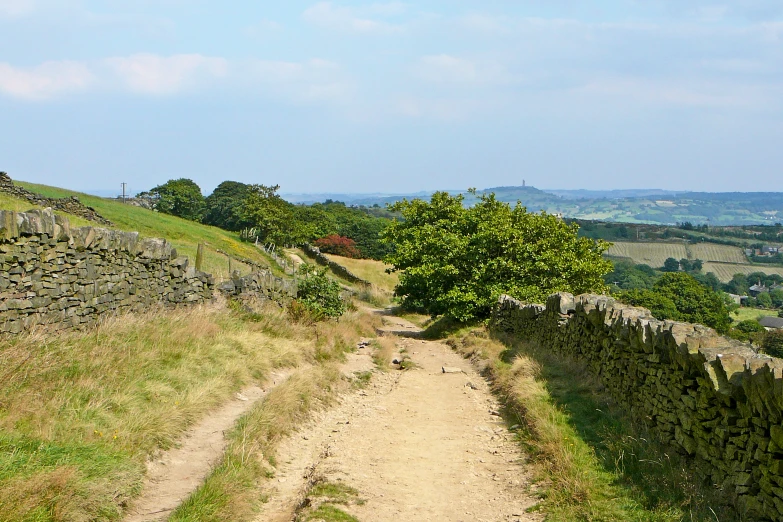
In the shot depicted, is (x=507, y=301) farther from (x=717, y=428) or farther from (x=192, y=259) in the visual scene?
(x=717, y=428)

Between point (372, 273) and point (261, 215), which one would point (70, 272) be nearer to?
point (372, 273)

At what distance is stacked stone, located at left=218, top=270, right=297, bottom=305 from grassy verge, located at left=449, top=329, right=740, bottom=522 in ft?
29.3

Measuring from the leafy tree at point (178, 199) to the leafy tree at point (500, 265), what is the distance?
66478 mm

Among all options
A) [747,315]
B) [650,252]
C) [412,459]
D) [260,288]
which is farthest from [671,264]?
[412,459]

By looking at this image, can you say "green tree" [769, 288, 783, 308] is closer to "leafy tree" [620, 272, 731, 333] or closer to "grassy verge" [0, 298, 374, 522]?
"leafy tree" [620, 272, 731, 333]

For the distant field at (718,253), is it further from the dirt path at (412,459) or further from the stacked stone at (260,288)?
the dirt path at (412,459)

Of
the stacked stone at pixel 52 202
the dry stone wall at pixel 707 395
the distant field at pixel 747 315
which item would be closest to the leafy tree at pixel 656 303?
the distant field at pixel 747 315

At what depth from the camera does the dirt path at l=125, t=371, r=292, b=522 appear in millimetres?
6875

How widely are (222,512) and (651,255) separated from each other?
462 ft

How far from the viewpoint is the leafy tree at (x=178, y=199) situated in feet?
303

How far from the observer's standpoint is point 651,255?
13712 cm

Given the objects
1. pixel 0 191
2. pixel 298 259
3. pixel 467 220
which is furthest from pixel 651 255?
pixel 0 191

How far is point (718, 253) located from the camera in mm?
134750

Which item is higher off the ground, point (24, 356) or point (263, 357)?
point (24, 356)
